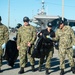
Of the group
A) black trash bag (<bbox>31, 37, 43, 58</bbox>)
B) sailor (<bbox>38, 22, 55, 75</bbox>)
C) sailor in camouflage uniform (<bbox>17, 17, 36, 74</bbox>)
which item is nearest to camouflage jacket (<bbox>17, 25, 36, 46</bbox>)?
sailor in camouflage uniform (<bbox>17, 17, 36, 74</bbox>)

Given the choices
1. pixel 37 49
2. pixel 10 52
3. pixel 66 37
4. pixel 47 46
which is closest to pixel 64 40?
pixel 66 37

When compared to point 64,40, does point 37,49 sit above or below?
below

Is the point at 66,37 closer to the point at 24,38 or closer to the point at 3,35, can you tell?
the point at 24,38

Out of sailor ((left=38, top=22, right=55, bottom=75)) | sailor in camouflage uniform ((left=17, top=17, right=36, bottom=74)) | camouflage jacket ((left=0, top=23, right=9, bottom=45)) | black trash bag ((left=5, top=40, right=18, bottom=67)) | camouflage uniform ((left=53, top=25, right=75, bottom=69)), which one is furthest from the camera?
black trash bag ((left=5, top=40, right=18, bottom=67))

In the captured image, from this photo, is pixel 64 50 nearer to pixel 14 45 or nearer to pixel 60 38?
pixel 60 38

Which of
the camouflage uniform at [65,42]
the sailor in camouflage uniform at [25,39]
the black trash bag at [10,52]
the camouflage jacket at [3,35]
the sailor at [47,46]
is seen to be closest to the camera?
the camouflage uniform at [65,42]

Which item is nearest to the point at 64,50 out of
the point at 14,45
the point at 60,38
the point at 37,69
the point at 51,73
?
the point at 60,38

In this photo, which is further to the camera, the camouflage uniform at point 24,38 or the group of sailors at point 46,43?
the camouflage uniform at point 24,38

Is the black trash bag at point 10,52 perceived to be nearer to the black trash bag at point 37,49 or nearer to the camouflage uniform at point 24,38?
the camouflage uniform at point 24,38

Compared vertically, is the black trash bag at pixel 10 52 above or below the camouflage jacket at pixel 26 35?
below

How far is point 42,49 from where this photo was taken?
30.0 ft

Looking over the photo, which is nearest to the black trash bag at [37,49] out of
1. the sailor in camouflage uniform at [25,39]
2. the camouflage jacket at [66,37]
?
the sailor in camouflage uniform at [25,39]

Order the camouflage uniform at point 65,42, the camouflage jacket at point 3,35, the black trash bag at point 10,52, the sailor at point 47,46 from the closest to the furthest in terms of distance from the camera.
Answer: the camouflage uniform at point 65,42 < the sailor at point 47,46 < the camouflage jacket at point 3,35 < the black trash bag at point 10,52

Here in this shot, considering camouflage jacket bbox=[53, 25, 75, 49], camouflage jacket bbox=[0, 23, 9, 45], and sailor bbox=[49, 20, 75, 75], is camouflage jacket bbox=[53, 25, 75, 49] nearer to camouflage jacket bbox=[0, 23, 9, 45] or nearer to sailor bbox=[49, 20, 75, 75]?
sailor bbox=[49, 20, 75, 75]
